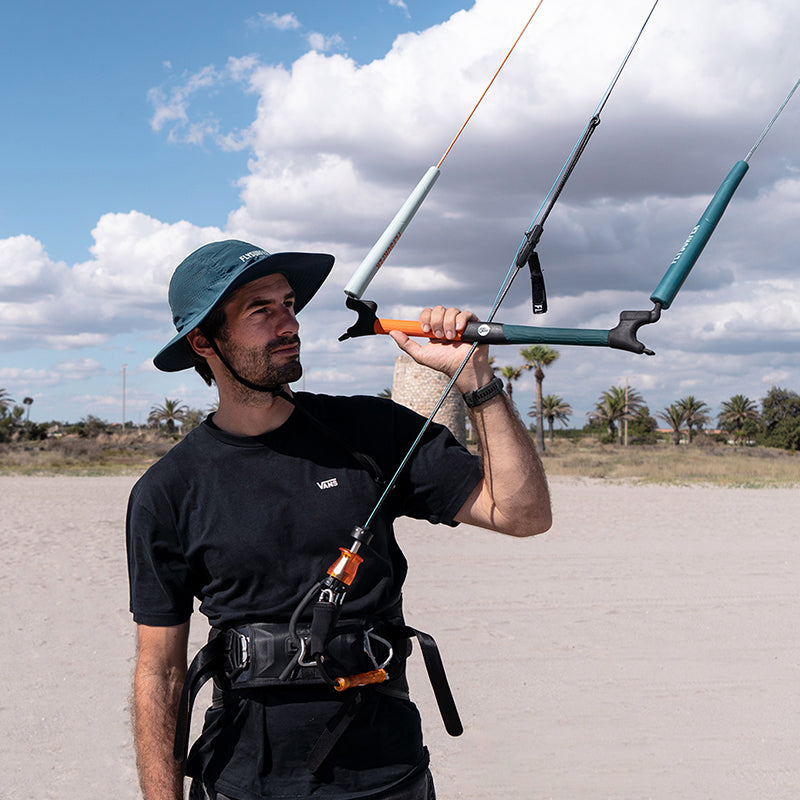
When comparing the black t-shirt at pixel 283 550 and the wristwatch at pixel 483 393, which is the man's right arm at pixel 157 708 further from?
the wristwatch at pixel 483 393

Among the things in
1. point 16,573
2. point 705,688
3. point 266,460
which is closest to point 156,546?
point 266,460

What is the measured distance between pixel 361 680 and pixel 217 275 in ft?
3.61

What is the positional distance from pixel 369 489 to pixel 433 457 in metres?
0.20

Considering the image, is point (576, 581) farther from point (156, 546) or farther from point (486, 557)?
point (156, 546)

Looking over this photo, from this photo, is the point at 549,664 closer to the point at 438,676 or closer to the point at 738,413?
the point at 438,676

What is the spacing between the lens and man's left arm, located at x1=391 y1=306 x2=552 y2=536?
2.11 meters

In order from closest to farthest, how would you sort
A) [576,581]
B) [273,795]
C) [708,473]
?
1. [273,795]
2. [576,581]
3. [708,473]

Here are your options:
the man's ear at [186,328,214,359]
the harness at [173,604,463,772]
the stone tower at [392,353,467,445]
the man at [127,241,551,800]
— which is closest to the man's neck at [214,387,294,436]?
the man at [127,241,551,800]

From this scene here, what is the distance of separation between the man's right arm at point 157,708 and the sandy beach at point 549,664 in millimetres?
3246

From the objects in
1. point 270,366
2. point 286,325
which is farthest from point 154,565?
point 286,325

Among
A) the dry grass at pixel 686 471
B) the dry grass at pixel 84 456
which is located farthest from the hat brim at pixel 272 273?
the dry grass at pixel 84 456

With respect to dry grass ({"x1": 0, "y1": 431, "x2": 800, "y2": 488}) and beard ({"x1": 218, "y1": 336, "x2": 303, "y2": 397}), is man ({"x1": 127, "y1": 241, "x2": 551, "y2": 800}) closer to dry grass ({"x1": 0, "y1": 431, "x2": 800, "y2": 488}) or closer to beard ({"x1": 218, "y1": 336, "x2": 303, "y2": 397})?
beard ({"x1": 218, "y1": 336, "x2": 303, "y2": 397})

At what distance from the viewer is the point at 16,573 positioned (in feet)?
37.3

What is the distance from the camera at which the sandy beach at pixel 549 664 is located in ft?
17.8
